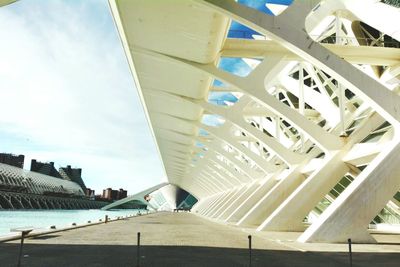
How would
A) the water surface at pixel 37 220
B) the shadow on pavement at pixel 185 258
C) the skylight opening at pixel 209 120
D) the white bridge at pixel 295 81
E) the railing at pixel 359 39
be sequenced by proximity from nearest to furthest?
the shadow on pavement at pixel 185 258
the white bridge at pixel 295 81
the railing at pixel 359 39
the water surface at pixel 37 220
the skylight opening at pixel 209 120

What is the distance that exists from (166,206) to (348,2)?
111 m

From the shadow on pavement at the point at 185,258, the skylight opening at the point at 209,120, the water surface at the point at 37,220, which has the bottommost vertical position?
the shadow on pavement at the point at 185,258

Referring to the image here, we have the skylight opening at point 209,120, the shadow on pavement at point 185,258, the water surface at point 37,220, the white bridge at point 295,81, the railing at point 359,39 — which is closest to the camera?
the shadow on pavement at point 185,258

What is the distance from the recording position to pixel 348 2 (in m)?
13.5

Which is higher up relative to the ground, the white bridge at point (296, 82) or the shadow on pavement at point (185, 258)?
the white bridge at point (296, 82)

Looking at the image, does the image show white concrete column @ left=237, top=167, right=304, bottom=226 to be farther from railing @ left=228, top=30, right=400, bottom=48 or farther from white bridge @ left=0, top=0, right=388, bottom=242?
railing @ left=228, top=30, right=400, bottom=48

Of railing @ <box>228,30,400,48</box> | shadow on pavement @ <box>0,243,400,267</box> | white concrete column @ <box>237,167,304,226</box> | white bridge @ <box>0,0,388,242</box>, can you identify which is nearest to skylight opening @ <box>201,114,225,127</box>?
white bridge @ <box>0,0,388,242</box>

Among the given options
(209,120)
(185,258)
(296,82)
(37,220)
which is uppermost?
(296,82)

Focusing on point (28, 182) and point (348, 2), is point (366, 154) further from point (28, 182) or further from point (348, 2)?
point (28, 182)

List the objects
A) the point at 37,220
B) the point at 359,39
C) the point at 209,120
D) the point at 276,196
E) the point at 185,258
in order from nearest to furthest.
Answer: the point at 185,258 < the point at 359,39 < the point at 276,196 < the point at 209,120 < the point at 37,220

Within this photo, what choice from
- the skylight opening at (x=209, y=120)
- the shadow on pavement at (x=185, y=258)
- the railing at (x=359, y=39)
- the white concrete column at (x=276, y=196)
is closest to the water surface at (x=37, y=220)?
the shadow on pavement at (x=185, y=258)

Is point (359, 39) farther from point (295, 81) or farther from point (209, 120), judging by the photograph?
point (209, 120)

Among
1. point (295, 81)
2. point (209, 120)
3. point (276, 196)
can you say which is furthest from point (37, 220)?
point (295, 81)

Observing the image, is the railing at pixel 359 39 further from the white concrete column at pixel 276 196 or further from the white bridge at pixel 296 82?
the white concrete column at pixel 276 196
